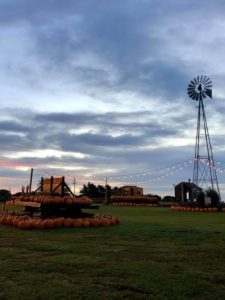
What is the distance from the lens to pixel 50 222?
13203 mm

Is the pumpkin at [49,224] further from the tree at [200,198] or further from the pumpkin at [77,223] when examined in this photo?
the tree at [200,198]

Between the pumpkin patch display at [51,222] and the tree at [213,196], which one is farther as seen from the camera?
the tree at [213,196]

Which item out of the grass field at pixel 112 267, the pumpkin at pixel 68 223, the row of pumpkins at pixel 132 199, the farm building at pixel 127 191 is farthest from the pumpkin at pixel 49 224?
the farm building at pixel 127 191

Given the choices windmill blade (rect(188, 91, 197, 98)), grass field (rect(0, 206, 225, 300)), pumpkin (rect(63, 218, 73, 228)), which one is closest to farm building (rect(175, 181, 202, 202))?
windmill blade (rect(188, 91, 197, 98))

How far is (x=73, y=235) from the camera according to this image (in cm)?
1122

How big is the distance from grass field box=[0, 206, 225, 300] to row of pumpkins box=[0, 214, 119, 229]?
238cm

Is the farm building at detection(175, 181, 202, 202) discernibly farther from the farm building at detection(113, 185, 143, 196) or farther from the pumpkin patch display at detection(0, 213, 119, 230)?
the pumpkin patch display at detection(0, 213, 119, 230)

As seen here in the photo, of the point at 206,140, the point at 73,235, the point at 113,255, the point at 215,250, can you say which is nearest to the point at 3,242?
the point at 73,235

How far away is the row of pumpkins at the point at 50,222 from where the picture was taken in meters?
13.0

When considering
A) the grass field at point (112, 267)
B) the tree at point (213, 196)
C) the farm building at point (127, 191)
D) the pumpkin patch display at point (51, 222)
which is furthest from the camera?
the farm building at point (127, 191)

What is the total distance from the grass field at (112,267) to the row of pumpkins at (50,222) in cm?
238

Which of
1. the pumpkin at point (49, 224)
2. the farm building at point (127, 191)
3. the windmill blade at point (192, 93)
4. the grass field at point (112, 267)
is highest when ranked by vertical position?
the windmill blade at point (192, 93)

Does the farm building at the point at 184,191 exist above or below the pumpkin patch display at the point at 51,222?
above

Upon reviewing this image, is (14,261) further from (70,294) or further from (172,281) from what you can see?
(172,281)
